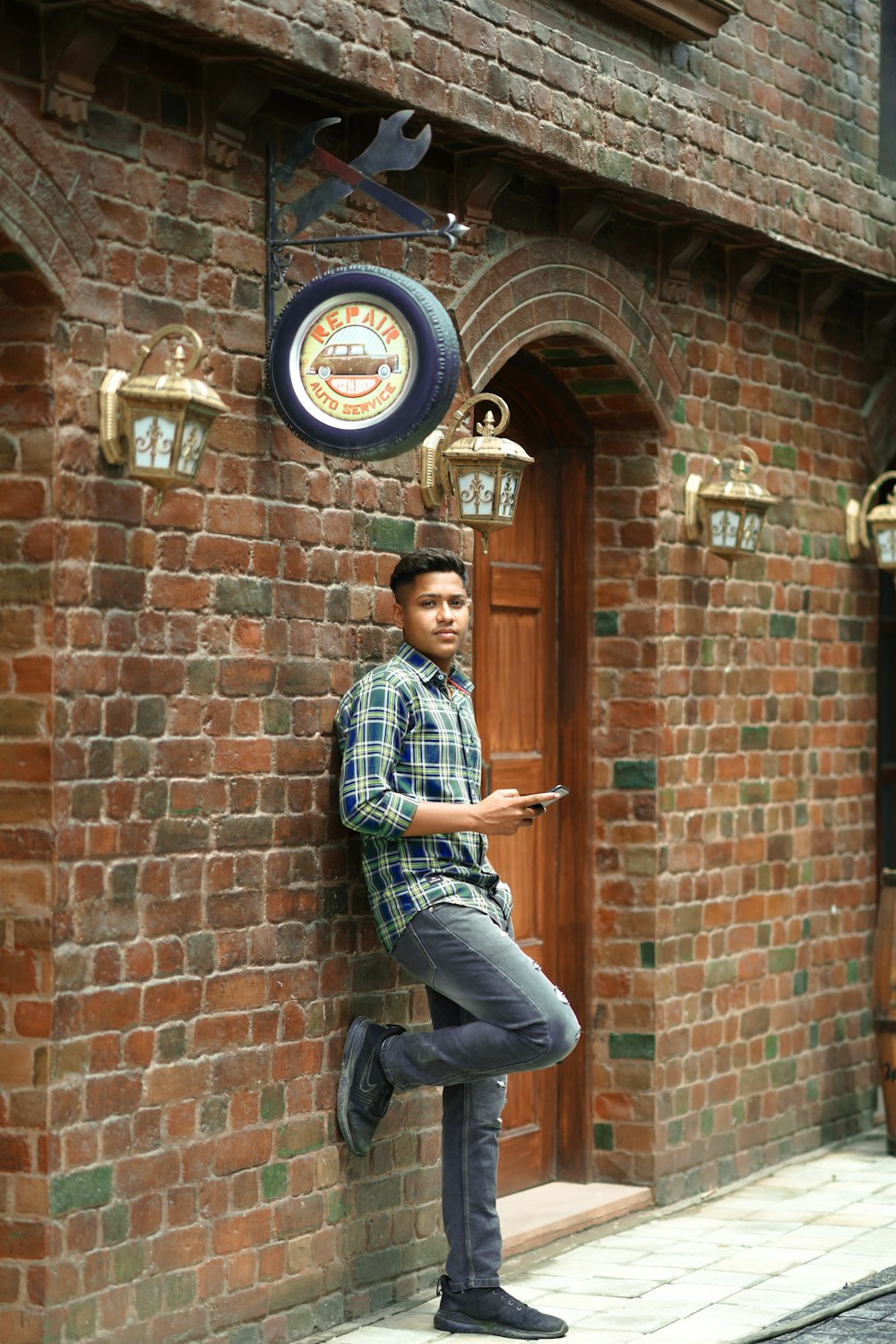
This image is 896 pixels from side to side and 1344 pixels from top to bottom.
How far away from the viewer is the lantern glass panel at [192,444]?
5.43m

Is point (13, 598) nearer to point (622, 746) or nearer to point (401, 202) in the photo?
point (401, 202)

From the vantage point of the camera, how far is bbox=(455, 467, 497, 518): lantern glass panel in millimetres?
6625

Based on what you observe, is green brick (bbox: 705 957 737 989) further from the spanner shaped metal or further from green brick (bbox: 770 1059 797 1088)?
the spanner shaped metal

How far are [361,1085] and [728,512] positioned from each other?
2973 mm

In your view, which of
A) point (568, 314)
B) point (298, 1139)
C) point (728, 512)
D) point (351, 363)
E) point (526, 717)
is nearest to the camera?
point (351, 363)

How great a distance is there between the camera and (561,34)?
23.9 feet

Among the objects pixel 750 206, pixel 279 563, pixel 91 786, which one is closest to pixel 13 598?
pixel 91 786

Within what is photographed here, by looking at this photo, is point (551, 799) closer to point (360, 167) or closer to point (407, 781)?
point (407, 781)

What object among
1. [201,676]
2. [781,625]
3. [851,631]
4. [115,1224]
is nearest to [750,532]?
[781,625]

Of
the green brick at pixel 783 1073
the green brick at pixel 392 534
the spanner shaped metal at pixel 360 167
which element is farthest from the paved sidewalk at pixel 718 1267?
the spanner shaped metal at pixel 360 167

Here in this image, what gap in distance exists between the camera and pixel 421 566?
6344 mm

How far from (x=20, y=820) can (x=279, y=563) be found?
3.95 feet

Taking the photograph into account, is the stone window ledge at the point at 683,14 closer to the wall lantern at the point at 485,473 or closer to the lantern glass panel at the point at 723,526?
the lantern glass panel at the point at 723,526

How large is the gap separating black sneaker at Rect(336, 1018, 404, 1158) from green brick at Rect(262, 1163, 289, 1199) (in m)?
0.27
